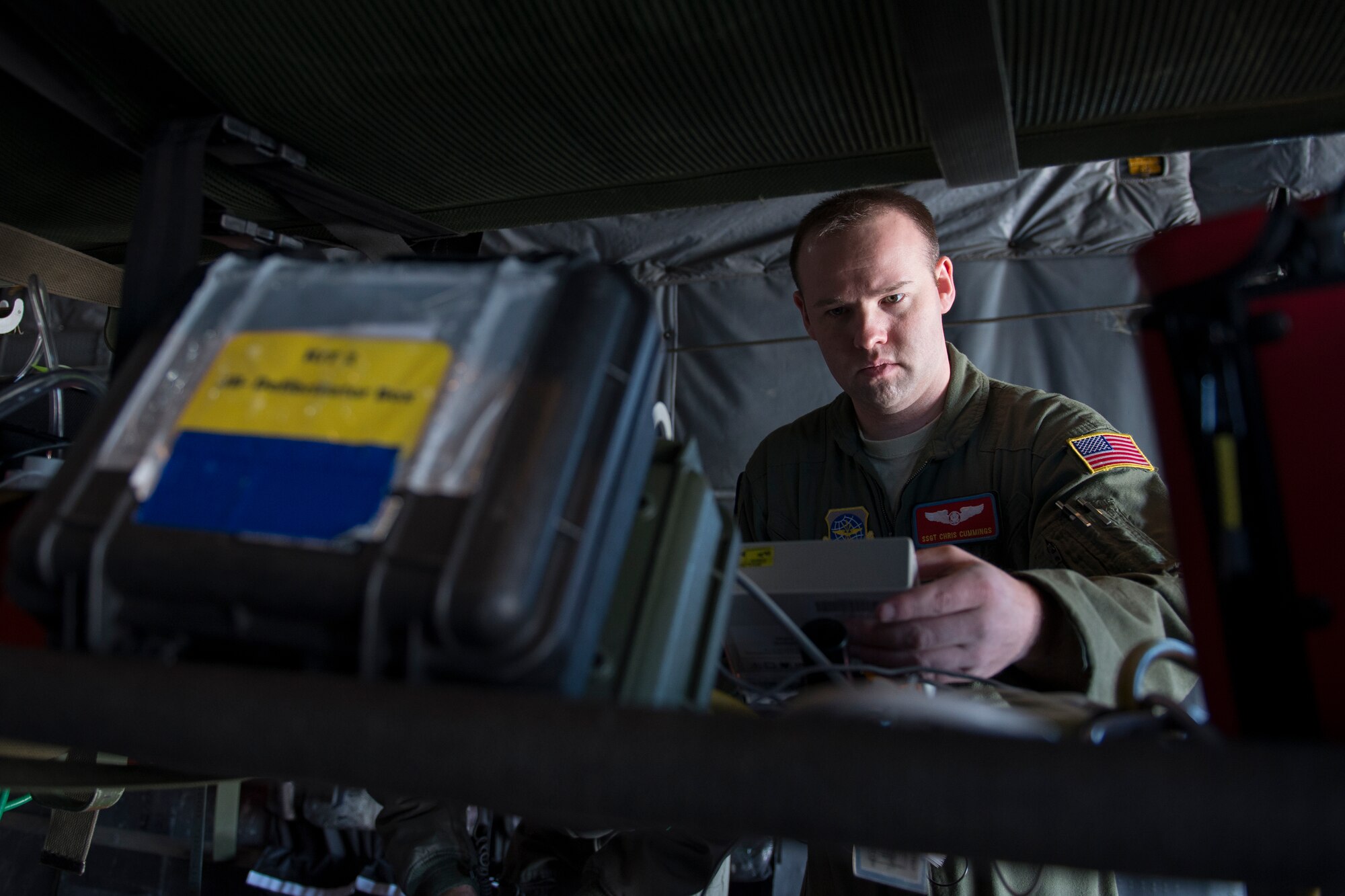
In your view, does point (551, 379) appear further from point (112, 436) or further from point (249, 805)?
point (249, 805)

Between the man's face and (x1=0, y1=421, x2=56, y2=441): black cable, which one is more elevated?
the man's face

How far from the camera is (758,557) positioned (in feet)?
2.49

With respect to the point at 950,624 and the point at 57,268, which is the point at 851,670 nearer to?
the point at 950,624

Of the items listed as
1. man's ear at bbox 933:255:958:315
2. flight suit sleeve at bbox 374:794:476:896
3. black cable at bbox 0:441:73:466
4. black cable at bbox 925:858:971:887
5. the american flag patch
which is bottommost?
flight suit sleeve at bbox 374:794:476:896

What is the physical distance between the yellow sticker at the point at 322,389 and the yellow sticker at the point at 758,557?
38 cm

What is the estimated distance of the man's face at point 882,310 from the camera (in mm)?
1505

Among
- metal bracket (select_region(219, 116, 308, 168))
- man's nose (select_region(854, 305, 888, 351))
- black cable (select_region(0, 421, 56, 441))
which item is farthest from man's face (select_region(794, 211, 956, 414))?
black cable (select_region(0, 421, 56, 441))

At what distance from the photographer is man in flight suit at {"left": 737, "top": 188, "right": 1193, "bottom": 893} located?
734mm

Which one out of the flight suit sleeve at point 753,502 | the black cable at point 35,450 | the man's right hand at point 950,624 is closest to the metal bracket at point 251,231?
the black cable at point 35,450

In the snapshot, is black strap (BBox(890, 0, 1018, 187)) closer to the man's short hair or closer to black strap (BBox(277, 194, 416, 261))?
black strap (BBox(277, 194, 416, 261))

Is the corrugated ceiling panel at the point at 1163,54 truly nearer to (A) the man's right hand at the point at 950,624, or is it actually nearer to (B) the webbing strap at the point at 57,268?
(A) the man's right hand at the point at 950,624

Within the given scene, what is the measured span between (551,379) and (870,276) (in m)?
1.19

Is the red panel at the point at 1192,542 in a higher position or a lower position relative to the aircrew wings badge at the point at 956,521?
lower

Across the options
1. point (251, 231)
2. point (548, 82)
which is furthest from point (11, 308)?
point (548, 82)
